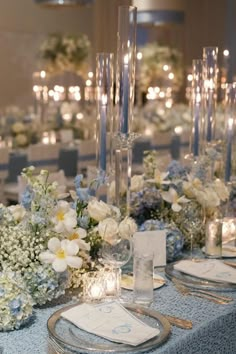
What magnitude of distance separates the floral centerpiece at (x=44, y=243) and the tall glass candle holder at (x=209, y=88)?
1057 mm

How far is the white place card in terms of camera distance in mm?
2426

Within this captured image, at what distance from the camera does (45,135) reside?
290 inches

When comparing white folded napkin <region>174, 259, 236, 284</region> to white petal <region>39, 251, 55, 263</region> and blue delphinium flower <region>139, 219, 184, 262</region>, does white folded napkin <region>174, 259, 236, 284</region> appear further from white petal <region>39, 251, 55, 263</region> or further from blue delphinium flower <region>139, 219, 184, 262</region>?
white petal <region>39, 251, 55, 263</region>

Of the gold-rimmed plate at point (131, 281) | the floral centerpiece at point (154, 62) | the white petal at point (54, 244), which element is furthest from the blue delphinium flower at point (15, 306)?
the floral centerpiece at point (154, 62)

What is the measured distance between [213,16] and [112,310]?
12.2 meters

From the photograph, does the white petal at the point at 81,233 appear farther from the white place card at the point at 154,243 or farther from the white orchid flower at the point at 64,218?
the white place card at the point at 154,243

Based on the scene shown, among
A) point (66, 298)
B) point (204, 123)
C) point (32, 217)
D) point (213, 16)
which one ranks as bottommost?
point (66, 298)

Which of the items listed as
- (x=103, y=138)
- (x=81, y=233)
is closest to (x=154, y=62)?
(x=103, y=138)

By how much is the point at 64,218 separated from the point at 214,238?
713mm

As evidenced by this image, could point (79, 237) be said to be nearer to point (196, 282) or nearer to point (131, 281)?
point (131, 281)

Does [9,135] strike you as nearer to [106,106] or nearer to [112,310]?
[106,106]

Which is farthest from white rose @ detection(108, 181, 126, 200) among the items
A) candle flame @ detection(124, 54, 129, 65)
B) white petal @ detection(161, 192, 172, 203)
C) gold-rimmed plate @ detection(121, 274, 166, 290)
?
candle flame @ detection(124, 54, 129, 65)

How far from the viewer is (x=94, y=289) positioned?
2016 millimetres

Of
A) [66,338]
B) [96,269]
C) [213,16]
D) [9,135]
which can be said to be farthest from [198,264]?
[213,16]
